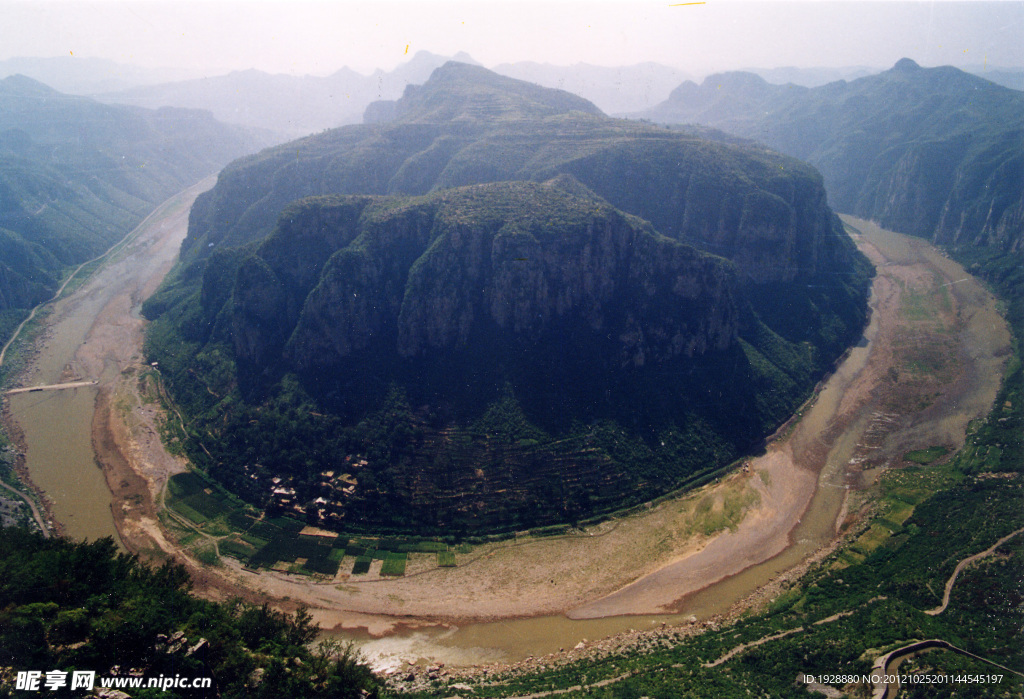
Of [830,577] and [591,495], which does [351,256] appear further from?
[830,577]

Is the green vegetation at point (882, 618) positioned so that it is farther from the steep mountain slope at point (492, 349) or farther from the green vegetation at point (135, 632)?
the steep mountain slope at point (492, 349)

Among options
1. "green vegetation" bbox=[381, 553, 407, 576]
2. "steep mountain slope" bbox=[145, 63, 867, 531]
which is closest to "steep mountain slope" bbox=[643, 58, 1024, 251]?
"steep mountain slope" bbox=[145, 63, 867, 531]

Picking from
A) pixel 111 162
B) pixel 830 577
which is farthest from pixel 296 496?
pixel 111 162

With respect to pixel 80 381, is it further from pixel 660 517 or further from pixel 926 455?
pixel 926 455

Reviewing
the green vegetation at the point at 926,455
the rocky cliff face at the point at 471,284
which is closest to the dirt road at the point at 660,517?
the green vegetation at the point at 926,455

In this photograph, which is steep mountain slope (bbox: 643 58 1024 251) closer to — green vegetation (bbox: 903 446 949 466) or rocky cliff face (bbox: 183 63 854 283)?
rocky cliff face (bbox: 183 63 854 283)

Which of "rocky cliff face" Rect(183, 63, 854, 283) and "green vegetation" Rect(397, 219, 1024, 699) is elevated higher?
"rocky cliff face" Rect(183, 63, 854, 283)
